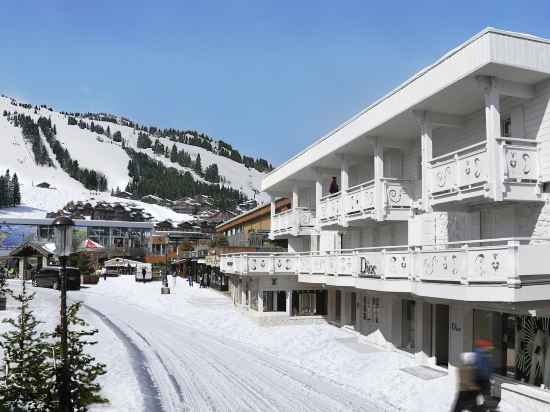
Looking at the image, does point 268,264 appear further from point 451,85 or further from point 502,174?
point 502,174

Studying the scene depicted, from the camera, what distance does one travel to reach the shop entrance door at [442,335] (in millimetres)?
17031

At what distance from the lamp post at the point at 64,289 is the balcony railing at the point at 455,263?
8825 millimetres

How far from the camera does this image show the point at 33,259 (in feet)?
222

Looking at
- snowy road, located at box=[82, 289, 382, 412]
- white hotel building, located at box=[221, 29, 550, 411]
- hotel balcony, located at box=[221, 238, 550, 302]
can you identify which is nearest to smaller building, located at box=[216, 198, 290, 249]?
white hotel building, located at box=[221, 29, 550, 411]

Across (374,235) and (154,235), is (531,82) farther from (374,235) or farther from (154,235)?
(154,235)

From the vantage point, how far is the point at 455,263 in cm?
1293

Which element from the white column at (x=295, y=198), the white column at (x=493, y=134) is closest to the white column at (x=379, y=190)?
the white column at (x=493, y=134)

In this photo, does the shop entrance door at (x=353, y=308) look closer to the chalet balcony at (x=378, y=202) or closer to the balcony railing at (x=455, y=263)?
the balcony railing at (x=455, y=263)

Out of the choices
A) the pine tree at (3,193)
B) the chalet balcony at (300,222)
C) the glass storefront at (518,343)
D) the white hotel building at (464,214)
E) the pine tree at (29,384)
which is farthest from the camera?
the pine tree at (3,193)

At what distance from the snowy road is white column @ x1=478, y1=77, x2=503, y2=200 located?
649cm

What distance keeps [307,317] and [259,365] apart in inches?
405

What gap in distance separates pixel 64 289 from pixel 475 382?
7.15 meters

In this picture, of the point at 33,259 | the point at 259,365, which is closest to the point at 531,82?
the point at 259,365

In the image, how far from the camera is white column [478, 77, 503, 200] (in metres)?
13.5
